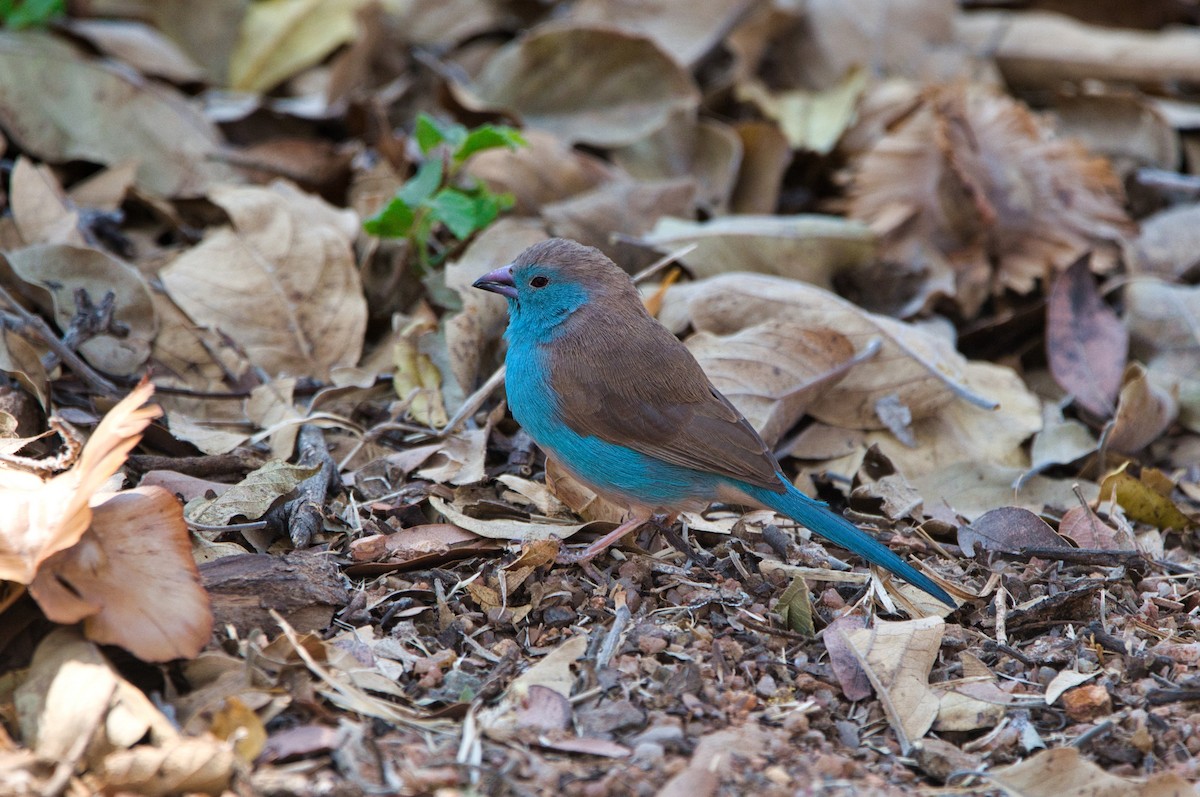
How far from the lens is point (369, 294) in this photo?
15.4 feet

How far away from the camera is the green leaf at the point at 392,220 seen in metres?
4.35

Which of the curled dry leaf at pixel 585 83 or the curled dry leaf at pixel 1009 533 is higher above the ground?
the curled dry leaf at pixel 585 83

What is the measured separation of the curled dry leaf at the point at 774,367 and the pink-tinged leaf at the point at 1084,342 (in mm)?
1025

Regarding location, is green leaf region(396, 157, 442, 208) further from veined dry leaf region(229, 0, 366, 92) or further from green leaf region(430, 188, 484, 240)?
veined dry leaf region(229, 0, 366, 92)

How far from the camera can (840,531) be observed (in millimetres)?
3455

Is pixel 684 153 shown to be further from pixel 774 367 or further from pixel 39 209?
pixel 39 209

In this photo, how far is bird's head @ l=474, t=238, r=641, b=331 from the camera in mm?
3943


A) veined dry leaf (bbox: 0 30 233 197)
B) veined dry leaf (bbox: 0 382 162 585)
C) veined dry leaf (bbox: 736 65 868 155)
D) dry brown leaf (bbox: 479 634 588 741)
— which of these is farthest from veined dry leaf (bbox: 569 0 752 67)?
veined dry leaf (bbox: 0 382 162 585)

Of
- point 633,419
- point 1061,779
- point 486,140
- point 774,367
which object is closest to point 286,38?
point 486,140

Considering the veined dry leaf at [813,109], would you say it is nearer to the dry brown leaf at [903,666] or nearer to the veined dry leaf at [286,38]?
the veined dry leaf at [286,38]

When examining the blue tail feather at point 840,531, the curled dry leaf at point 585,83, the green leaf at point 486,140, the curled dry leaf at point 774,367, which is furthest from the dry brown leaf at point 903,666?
the curled dry leaf at point 585,83

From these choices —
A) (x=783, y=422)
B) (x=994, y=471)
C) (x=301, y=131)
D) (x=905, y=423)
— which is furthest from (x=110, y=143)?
(x=994, y=471)

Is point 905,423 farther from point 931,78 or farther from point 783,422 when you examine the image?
point 931,78

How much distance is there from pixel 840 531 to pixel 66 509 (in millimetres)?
2002
